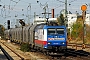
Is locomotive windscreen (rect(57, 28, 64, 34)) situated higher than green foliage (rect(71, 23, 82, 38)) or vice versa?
locomotive windscreen (rect(57, 28, 64, 34))

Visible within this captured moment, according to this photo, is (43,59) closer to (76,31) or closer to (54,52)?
(54,52)

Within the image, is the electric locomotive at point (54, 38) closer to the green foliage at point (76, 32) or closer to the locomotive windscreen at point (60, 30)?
the locomotive windscreen at point (60, 30)

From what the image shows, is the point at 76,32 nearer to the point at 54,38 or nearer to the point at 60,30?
the point at 60,30

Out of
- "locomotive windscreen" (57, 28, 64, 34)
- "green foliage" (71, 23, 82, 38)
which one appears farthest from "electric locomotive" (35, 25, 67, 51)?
"green foliage" (71, 23, 82, 38)

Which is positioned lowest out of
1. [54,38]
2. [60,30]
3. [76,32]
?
[76,32]

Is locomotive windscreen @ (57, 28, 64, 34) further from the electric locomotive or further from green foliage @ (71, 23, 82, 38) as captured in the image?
green foliage @ (71, 23, 82, 38)

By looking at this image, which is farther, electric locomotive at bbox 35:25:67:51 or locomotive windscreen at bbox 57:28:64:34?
locomotive windscreen at bbox 57:28:64:34

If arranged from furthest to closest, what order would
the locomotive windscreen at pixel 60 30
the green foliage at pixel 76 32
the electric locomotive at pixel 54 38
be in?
the green foliage at pixel 76 32
the locomotive windscreen at pixel 60 30
the electric locomotive at pixel 54 38

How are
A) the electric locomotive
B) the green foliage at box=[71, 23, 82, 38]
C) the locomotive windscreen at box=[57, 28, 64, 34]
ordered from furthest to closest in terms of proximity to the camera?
the green foliage at box=[71, 23, 82, 38]
the locomotive windscreen at box=[57, 28, 64, 34]
the electric locomotive

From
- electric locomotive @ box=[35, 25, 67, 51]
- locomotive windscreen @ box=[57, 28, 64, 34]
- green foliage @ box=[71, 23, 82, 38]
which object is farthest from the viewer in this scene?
green foliage @ box=[71, 23, 82, 38]

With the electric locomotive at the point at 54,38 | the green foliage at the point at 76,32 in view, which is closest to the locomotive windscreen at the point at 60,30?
the electric locomotive at the point at 54,38

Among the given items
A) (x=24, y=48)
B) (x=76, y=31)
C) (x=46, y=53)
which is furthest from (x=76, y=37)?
(x=46, y=53)

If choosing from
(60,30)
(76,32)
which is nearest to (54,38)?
(60,30)

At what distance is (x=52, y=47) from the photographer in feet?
80.0
